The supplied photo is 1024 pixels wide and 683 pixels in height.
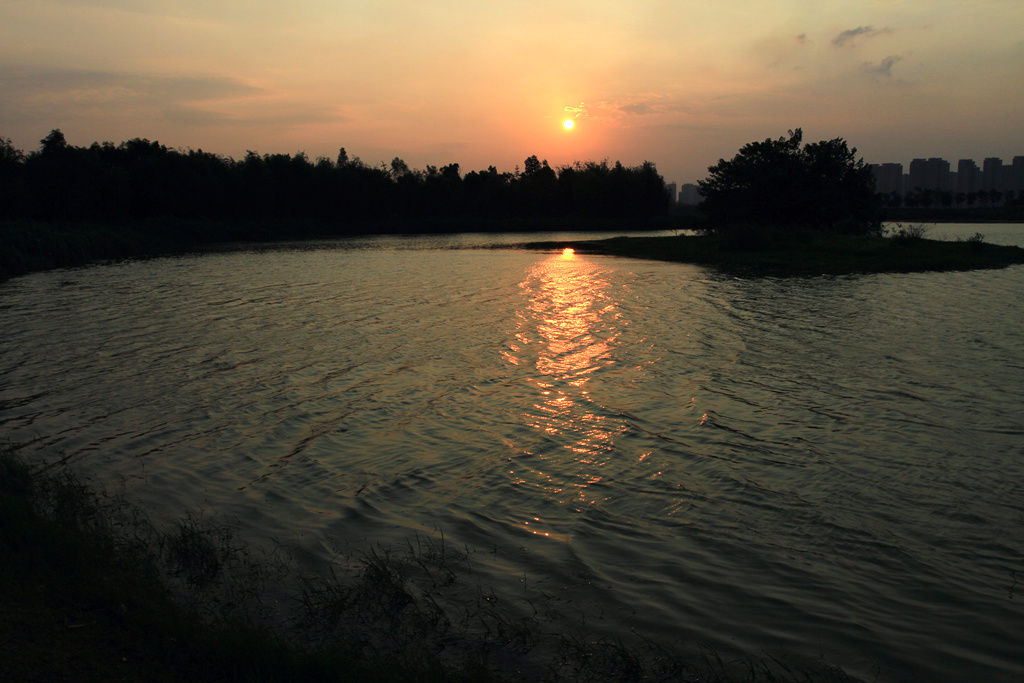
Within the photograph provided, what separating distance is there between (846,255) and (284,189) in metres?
98.0

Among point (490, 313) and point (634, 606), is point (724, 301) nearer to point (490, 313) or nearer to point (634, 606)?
point (490, 313)

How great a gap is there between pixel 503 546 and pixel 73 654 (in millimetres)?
3545

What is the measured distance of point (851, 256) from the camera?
41219 millimetres

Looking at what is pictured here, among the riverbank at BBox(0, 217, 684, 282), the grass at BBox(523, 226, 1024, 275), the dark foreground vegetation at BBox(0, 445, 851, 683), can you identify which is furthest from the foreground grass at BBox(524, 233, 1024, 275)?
the riverbank at BBox(0, 217, 684, 282)

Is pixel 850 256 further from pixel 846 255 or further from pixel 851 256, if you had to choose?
pixel 846 255

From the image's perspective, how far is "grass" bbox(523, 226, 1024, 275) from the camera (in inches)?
1475

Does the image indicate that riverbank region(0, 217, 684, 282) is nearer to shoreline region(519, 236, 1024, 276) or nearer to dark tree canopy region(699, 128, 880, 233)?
Answer: shoreline region(519, 236, 1024, 276)

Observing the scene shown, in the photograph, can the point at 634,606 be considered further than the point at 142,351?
No

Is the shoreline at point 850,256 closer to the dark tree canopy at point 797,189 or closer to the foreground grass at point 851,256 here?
the foreground grass at point 851,256

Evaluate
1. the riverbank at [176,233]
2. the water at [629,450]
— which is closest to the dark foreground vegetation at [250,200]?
the riverbank at [176,233]

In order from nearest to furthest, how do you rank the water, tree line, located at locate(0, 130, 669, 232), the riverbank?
1. the water
2. the riverbank
3. tree line, located at locate(0, 130, 669, 232)

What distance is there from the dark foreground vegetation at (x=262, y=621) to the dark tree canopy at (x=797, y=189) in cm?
4919

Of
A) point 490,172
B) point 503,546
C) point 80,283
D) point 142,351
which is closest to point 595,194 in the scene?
point 490,172

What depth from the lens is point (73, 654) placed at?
14.6 ft
